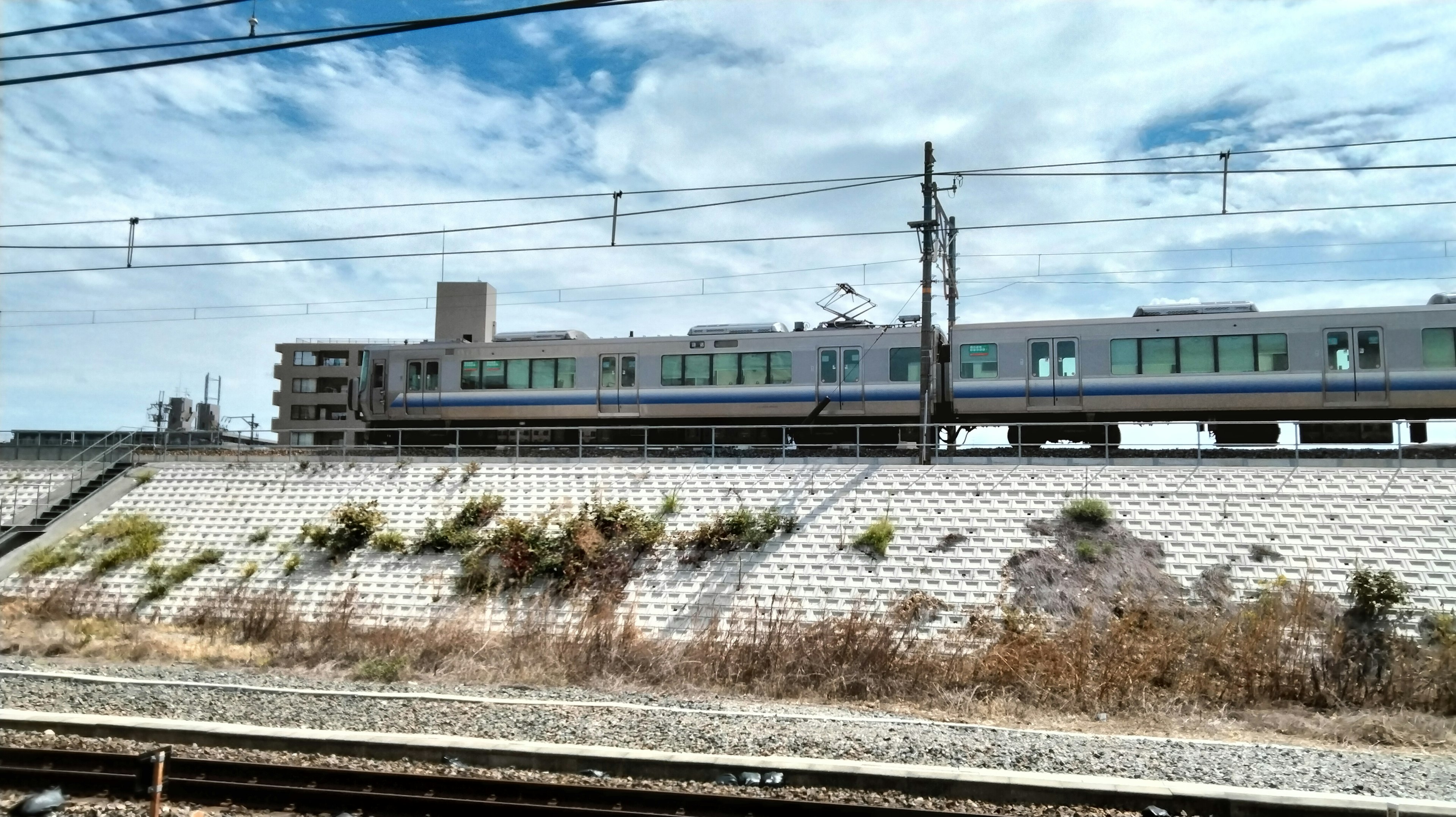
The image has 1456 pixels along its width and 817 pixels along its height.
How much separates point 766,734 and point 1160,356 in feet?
53.3

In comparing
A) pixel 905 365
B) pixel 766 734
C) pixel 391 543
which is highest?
pixel 905 365

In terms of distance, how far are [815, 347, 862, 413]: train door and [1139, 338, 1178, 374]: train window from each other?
6.84 m

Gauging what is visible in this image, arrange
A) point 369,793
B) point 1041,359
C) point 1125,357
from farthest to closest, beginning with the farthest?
1. point 1041,359
2. point 1125,357
3. point 369,793

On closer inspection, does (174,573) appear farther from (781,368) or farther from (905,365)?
(905,365)

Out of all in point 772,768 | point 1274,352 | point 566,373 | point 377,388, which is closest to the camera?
point 772,768

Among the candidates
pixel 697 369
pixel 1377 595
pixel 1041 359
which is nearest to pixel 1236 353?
pixel 1041 359

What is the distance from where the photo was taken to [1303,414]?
2198 centimetres

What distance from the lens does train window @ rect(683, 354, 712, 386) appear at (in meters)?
26.0

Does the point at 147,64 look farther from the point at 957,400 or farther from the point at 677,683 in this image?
the point at 957,400

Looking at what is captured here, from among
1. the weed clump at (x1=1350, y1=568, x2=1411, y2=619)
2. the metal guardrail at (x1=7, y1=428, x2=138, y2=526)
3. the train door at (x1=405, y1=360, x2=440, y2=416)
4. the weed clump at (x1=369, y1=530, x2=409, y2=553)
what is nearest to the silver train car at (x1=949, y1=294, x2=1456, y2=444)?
the weed clump at (x1=1350, y1=568, x2=1411, y2=619)

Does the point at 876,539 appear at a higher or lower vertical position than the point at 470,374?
lower

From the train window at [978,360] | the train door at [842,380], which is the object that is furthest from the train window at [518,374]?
the train window at [978,360]

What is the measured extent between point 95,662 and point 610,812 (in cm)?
1239

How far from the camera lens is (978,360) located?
929 inches
